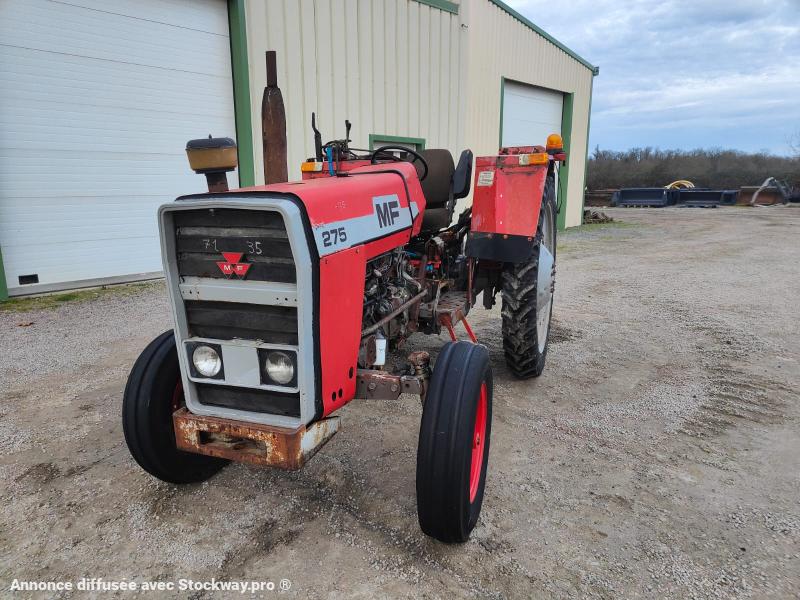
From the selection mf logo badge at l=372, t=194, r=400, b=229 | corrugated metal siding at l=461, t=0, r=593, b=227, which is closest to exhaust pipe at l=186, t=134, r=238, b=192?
mf logo badge at l=372, t=194, r=400, b=229

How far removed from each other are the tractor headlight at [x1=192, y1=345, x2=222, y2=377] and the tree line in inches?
1205

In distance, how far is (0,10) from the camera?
17.9 ft

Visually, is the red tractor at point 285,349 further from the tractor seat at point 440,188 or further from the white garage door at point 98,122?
the white garage door at point 98,122

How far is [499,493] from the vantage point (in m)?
2.37

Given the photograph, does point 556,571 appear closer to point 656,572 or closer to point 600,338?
point 656,572

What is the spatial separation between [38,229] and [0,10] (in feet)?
6.94

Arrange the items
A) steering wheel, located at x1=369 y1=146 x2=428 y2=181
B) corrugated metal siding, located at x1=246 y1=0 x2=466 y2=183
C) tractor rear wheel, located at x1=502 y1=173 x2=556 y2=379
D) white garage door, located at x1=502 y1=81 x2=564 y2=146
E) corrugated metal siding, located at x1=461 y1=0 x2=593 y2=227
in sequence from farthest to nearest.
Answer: white garage door, located at x1=502 y1=81 x2=564 y2=146, corrugated metal siding, located at x1=461 y1=0 x2=593 y2=227, corrugated metal siding, located at x1=246 y1=0 x2=466 y2=183, tractor rear wheel, located at x1=502 y1=173 x2=556 y2=379, steering wheel, located at x1=369 y1=146 x2=428 y2=181

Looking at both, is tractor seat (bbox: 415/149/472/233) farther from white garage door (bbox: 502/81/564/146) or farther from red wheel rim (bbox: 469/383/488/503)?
white garage door (bbox: 502/81/564/146)

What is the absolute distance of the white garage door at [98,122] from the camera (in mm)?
5711

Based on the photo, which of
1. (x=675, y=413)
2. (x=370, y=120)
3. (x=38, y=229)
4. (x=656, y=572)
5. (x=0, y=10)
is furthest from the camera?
(x=370, y=120)

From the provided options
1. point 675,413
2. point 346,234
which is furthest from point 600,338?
point 346,234

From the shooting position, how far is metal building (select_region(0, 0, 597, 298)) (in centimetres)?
578

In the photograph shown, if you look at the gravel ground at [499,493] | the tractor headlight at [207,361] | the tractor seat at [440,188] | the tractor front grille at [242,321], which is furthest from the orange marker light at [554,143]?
the tractor headlight at [207,361]

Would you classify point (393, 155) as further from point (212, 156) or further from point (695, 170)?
point (695, 170)
